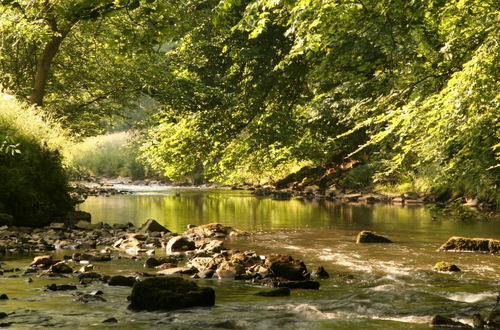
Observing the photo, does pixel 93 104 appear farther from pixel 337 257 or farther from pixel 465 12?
pixel 465 12

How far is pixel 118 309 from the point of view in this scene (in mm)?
7949

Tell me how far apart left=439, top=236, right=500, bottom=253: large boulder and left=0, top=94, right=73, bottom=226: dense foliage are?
10574mm

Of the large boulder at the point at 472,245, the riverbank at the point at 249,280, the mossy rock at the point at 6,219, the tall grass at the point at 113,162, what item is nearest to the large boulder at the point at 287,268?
the riverbank at the point at 249,280

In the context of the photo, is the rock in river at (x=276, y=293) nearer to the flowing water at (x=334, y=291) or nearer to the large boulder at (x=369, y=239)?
the flowing water at (x=334, y=291)

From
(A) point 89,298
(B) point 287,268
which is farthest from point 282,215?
(A) point 89,298

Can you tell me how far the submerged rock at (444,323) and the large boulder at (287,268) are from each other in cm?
318

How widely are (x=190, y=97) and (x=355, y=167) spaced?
44.9 ft

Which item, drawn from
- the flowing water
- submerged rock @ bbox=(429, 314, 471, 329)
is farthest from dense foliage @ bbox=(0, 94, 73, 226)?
submerged rock @ bbox=(429, 314, 471, 329)

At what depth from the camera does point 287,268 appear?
1034 centimetres

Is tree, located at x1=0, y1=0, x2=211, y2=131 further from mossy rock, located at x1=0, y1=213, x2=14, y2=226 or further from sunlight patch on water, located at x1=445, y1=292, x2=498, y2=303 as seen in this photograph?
sunlight patch on water, located at x1=445, y1=292, x2=498, y2=303

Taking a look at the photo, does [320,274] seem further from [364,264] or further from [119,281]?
[119,281]

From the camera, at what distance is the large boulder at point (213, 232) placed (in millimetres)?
16578

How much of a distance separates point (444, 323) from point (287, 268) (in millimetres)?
3499

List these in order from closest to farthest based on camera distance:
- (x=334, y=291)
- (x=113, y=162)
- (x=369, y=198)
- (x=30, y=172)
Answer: (x=334, y=291), (x=30, y=172), (x=369, y=198), (x=113, y=162)
